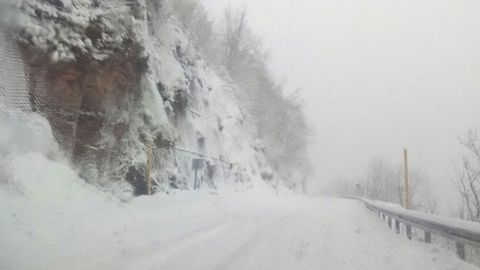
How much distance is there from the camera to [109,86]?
1364 centimetres

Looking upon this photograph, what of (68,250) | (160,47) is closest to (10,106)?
(68,250)

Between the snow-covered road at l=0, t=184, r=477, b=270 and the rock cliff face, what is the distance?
2059 millimetres

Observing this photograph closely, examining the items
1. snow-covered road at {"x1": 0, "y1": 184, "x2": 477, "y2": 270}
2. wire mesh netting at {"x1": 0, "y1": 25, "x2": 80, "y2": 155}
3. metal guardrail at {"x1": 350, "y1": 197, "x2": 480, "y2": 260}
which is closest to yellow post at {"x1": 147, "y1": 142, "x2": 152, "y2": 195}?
snow-covered road at {"x1": 0, "y1": 184, "x2": 477, "y2": 270}

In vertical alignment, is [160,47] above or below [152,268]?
above

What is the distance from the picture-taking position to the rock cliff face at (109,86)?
37.3ft

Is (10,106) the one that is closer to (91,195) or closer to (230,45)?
(91,195)

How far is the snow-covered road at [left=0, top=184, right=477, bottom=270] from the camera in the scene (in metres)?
6.89

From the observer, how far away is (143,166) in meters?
14.7

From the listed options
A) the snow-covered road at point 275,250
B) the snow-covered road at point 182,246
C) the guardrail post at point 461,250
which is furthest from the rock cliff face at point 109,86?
the guardrail post at point 461,250

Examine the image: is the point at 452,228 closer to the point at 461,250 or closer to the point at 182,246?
the point at 461,250

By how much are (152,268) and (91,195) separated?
4860 mm

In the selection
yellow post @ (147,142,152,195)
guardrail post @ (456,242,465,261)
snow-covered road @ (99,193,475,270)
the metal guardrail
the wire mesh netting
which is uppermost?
the wire mesh netting

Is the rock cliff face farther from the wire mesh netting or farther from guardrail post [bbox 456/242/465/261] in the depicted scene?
guardrail post [bbox 456/242/465/261]

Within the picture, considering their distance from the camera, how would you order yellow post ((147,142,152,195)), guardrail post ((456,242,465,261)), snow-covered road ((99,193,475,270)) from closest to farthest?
snow-covered road ((99,193,475,270)) < guardrail post ((456,242,465,261)) < yellow post ((147,142,152,195))
